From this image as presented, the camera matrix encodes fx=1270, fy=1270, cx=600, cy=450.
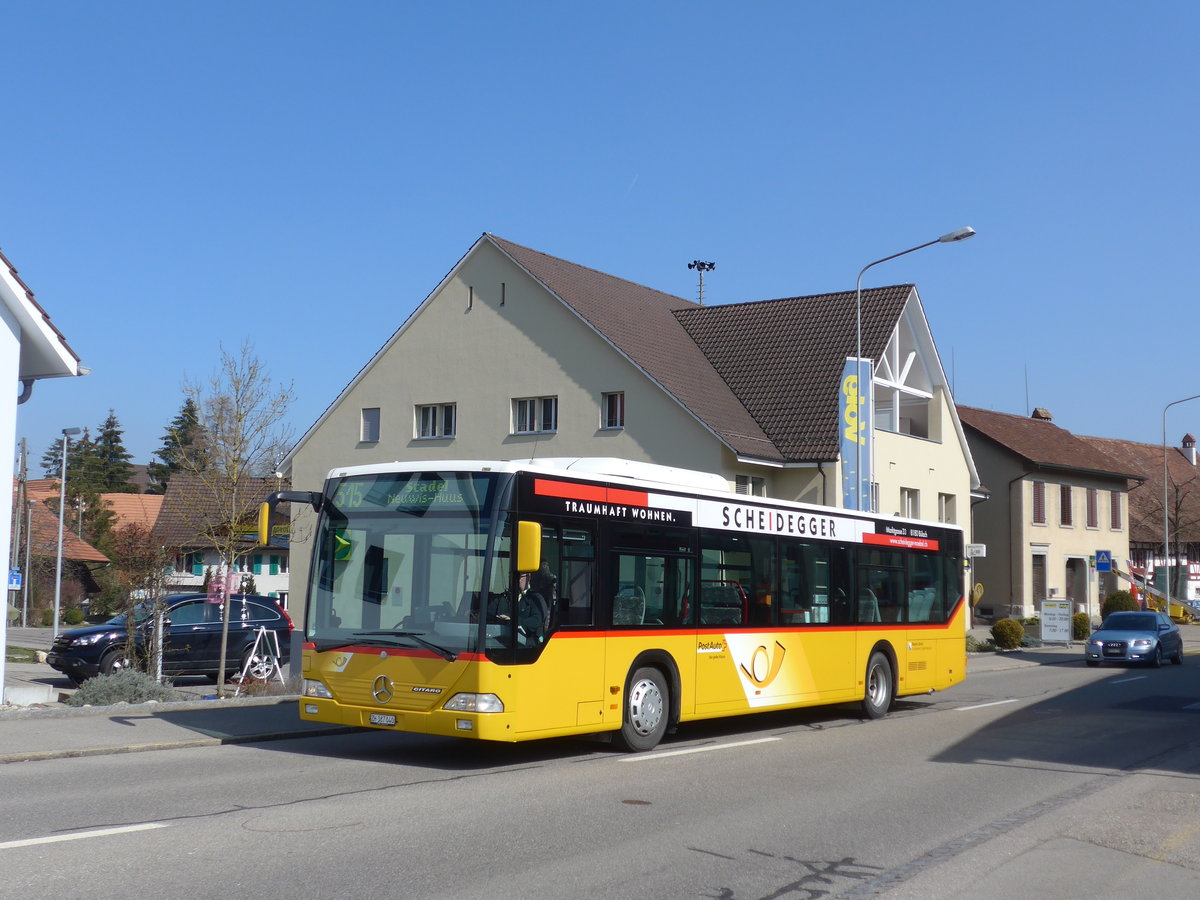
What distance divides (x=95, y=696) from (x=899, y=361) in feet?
90.3

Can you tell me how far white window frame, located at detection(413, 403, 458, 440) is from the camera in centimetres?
3778

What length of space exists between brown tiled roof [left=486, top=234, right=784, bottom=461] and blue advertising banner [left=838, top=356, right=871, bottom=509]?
6.86ft

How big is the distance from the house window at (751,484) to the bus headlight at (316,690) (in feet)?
69.1

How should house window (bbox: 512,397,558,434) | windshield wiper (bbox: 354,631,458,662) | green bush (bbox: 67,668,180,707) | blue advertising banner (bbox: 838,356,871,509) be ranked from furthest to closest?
house window (bbox: 512,397,558,434) < blue advertising banner (bbox: 838,356,871,509) < green bush (bbox: 67,668,180,707) < windshield wiper (bbox: 354,631,458,662)

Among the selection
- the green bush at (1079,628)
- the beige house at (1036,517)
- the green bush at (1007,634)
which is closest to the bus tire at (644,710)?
the green bush at (1007,634)

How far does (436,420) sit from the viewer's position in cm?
3825

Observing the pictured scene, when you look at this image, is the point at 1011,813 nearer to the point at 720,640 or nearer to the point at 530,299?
the point at 720,640

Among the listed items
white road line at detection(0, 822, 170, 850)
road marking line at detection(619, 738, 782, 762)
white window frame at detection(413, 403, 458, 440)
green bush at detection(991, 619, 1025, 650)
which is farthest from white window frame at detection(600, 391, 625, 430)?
white road line at detection(0, 822, 170, 850)

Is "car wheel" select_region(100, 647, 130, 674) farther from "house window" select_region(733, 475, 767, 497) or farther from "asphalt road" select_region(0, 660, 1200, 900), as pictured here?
"house window" select_region(733, 475, 767, 497)

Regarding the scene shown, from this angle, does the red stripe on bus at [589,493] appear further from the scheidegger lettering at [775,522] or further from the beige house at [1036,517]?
the beige house at [1036,517]

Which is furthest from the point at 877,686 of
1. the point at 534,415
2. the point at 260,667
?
the point at 534,415

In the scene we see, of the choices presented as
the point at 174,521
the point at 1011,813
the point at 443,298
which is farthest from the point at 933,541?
the point at 174,521

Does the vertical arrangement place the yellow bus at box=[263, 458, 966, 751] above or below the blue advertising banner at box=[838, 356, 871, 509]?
below

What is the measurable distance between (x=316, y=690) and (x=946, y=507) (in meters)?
31.2
